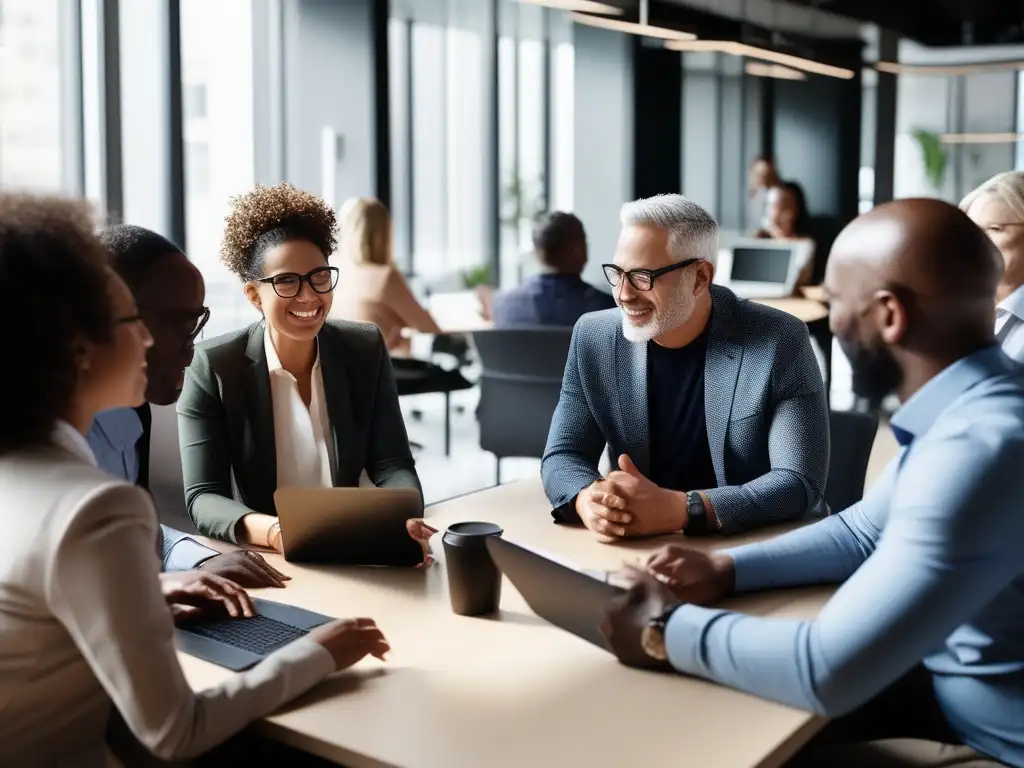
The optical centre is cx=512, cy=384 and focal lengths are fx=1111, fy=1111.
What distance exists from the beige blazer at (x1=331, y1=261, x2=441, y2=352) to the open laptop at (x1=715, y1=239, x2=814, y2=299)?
220cm

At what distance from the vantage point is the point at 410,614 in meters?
1.77

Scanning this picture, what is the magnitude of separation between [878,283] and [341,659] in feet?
2.90

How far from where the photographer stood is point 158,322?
80.7 inches

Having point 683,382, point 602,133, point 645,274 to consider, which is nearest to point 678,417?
point 683,382

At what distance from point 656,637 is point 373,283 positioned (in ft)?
15.0

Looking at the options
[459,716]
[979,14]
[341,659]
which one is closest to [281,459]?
[341,659]

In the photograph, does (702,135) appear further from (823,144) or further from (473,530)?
(473,530)

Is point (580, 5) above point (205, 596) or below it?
above

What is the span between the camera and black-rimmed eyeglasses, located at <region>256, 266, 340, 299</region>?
244 centimetres

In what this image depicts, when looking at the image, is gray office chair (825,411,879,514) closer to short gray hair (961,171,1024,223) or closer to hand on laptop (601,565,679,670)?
short gray hair (961,171,1024,223)

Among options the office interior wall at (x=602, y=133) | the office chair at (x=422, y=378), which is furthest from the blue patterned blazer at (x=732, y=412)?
the office interior wall at (x=602, y=133)

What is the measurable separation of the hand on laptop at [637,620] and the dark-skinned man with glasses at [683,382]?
791 millimetres

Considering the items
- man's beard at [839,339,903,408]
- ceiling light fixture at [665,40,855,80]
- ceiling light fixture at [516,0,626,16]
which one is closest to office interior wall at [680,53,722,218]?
ceiling light fixture at [665,40,855,80]

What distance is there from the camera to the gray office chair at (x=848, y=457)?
9.00 feet
